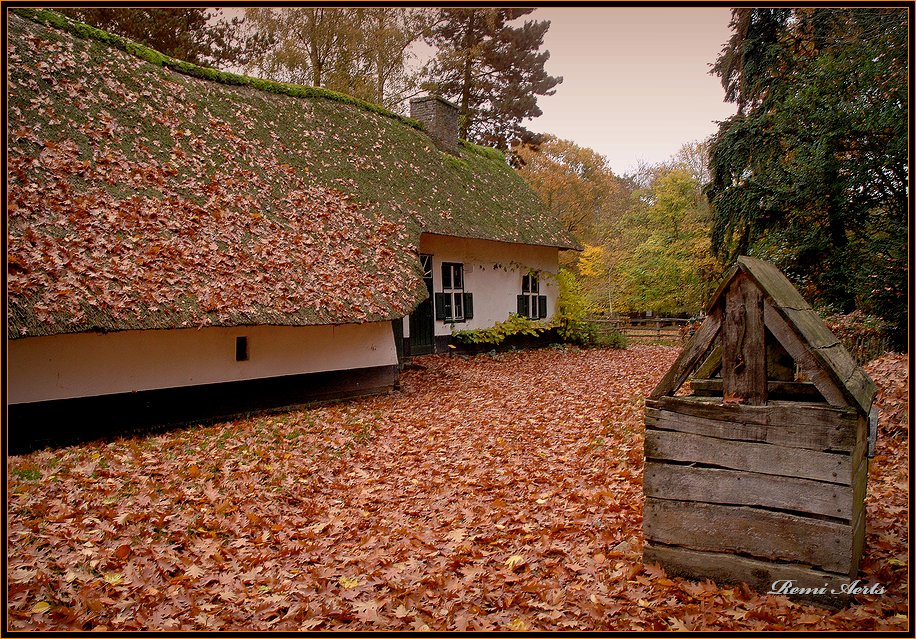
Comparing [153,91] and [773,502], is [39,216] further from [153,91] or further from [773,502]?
[773,502]

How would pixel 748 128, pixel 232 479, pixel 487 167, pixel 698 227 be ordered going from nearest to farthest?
1. pixel 232 479
2. pixel 748 128
3. pixel 487 167
4. pixel 698 227

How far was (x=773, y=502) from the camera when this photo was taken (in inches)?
147

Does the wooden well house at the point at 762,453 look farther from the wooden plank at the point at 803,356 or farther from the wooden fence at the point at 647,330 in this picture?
the wooden fence at the point at 647,330

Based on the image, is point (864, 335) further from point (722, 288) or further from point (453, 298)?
point (453, 298)

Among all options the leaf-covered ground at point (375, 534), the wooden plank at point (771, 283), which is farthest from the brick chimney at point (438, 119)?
the wooden plank at point (771, 283)

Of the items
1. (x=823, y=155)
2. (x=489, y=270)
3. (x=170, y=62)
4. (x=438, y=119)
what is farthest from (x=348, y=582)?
(x=438, y=119)

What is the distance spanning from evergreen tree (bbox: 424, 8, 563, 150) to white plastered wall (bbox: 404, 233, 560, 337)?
9.33 m

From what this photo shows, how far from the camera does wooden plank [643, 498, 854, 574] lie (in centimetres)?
358

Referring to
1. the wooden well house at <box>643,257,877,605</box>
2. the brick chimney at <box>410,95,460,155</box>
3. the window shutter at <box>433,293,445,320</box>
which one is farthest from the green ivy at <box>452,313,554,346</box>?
the wooden well house at <box>643,257,877,605</box>

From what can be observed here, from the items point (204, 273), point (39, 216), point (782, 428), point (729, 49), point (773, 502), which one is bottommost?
point (773, 502)

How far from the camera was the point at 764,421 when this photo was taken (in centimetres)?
374

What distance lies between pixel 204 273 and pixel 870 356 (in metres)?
11.0

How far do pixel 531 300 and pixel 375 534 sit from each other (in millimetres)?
15313

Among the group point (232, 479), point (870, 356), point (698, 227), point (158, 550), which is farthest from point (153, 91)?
point (698, 227)
